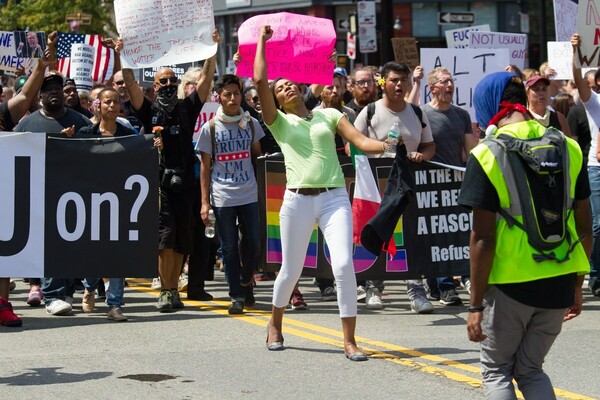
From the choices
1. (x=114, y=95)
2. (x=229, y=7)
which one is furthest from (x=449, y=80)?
(x=229, y=7)

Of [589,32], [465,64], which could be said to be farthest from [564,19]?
[589,32]

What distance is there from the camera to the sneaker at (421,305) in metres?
11.0

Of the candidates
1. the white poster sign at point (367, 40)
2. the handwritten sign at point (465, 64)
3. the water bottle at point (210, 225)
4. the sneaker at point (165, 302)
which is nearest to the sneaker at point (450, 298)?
the water bottle at point (210, 225)

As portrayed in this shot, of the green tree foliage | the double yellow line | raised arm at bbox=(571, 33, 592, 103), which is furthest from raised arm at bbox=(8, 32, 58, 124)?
the green tree foliage

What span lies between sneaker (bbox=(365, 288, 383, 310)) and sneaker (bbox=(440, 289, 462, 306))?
608mm

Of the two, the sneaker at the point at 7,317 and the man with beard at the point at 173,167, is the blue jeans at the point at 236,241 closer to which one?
the man with beard at the point at 173,167

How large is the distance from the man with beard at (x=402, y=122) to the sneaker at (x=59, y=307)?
2.95 meters

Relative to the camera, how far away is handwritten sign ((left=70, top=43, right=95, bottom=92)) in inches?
677

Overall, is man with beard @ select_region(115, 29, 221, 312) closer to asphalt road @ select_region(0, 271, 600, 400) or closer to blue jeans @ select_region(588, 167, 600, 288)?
asphalt road @ select_region(0, 271, 600, 400)

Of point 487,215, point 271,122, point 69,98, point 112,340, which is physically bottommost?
point 112,340

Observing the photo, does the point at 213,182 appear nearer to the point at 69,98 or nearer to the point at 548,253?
the point at 69,98

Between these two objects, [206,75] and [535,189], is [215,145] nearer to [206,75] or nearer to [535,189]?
[206,75]

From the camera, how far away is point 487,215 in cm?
547

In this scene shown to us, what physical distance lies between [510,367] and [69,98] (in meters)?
8.75
